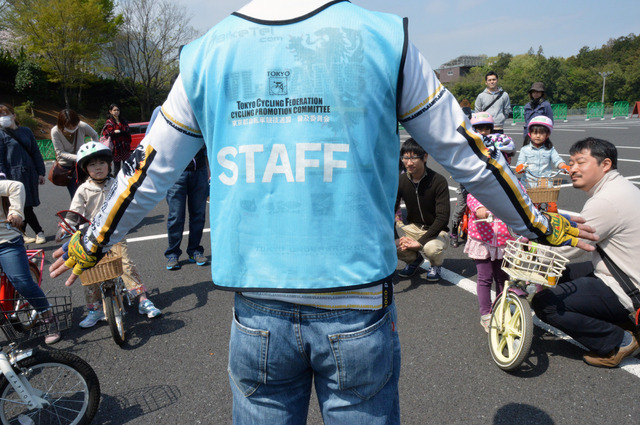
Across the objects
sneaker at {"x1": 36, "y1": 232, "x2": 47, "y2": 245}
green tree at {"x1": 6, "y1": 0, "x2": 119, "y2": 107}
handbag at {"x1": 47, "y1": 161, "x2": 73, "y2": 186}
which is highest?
green tree at {"x1": 6, "y1": 0, "x2": 119, "y2": 107}

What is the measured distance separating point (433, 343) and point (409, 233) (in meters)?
1.77

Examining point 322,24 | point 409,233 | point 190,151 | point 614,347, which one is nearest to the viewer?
point 322,24

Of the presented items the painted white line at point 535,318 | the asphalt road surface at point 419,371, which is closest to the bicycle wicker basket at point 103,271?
the asphalt road surface at point 419,371

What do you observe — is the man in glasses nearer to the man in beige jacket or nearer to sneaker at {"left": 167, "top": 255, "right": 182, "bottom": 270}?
the man in beige jacket

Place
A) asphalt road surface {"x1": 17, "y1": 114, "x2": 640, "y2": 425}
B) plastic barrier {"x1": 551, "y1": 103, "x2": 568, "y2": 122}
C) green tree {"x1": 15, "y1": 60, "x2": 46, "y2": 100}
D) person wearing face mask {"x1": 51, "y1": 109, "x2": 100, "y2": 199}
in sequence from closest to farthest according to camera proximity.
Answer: asphalt road surface {"x1": 17, "y1": 114, "x2": 640, "y2": 425}
person wearing face mask {"x1": 51, "y1": 109, "x2": 100, "y2": 199}
green tree {"x1": 15, "y1": 60, "x2": 46, "y2": 100}
plastic barrier {"x1": 551, "y1": 103, "x2": 568, "y2": 122}

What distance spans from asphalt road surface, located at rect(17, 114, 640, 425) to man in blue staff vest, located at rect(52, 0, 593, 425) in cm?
169

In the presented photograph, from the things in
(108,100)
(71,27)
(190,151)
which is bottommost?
(190,151)

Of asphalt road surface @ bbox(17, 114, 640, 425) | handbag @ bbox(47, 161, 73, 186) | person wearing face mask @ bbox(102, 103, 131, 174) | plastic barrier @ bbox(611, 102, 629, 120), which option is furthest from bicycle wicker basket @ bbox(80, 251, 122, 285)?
plastic barrier @ bbox(611, 102, 629, 120)

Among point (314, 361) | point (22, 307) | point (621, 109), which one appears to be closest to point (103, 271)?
point (22, 307)

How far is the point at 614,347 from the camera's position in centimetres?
316

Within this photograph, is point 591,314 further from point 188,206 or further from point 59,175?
point 59,175

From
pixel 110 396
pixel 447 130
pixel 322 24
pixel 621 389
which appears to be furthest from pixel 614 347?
pixel 110 396

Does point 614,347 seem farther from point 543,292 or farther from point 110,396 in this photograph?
point 110,396

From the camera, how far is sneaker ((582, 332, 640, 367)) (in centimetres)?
317
